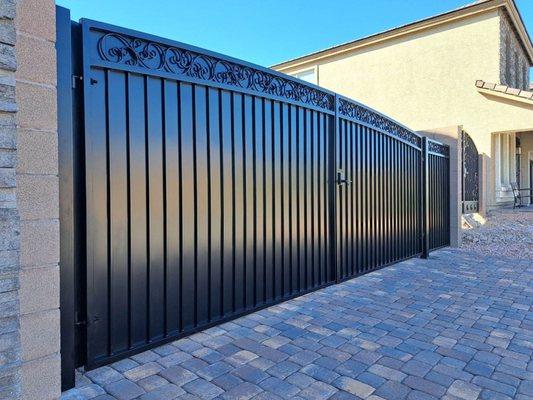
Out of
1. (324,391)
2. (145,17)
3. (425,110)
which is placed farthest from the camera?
(425,110)

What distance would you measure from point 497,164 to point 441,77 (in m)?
3.48

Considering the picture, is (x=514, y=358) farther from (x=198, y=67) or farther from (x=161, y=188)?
(x=198, y=67)

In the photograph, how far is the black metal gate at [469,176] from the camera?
9.88 meters

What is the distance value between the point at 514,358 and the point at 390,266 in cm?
295

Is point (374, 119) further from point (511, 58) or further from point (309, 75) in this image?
point (309, 75)

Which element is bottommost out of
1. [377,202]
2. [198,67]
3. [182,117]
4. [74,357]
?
[74,357]

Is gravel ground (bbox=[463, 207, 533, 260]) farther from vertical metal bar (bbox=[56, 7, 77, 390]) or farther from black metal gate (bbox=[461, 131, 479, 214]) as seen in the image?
vertical metal bar (bbox=[56, 7, 77, 390])

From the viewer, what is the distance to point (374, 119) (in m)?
5.23

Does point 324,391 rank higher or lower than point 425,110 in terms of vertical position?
lower

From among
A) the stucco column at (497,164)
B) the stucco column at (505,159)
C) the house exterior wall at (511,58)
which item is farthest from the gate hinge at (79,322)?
the stucco column at (505,159)

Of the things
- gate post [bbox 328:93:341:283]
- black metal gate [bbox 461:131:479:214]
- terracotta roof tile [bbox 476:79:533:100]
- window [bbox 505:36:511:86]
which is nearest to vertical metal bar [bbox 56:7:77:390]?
gate post [bbox 328:93:341:283]

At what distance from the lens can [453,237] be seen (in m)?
7.42

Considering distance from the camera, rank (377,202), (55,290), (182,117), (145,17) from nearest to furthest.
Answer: (55,290), (182,117), (377,202), (145,17)

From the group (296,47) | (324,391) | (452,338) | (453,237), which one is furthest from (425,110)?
(324,391)
